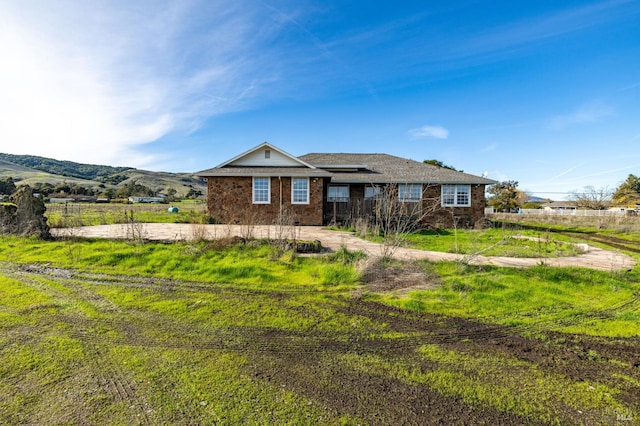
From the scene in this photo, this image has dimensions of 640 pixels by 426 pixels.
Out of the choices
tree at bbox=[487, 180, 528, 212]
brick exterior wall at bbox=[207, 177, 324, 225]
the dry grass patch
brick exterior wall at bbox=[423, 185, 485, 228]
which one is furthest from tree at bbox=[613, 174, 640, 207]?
the dry grass patch

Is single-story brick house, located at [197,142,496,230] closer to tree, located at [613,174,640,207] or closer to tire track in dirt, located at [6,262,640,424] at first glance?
tire track in dirt, located at [6,262,640,424]

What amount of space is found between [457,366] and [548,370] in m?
1.09

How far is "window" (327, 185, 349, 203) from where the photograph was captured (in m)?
20.5

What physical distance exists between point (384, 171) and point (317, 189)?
6062 millimetres

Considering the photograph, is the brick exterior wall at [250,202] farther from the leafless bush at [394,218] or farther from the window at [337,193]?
the leafless bush at [394,218]

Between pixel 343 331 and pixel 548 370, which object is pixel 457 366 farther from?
pixel 343 331

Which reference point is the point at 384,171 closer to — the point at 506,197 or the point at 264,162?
the point at 264,162

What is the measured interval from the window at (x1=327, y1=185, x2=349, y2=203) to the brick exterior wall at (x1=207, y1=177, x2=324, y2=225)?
2543 millimetres

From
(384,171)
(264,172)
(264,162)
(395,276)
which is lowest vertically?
(395,276)

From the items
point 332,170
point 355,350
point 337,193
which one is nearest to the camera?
point 355,350

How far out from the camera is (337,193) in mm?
Result: 20484

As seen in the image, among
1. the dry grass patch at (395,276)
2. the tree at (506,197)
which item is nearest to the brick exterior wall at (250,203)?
the dry grass patch at (395,276)

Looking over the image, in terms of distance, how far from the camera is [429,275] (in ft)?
25.6

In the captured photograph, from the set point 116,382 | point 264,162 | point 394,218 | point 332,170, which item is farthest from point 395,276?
point 332,170
